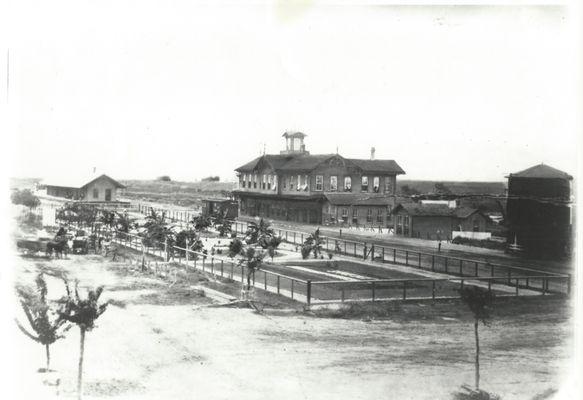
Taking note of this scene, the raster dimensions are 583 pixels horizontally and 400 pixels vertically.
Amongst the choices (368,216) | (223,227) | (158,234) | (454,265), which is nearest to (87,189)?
(158,234)

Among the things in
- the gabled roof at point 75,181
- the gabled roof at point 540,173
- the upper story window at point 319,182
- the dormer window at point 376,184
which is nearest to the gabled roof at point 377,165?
the dormer window at point 376,184

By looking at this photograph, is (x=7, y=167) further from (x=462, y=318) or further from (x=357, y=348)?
(x=462, y=318)

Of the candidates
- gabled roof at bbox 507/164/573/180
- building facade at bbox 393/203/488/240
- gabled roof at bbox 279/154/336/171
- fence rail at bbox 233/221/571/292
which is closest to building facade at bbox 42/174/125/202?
fence rail at bbox 233/221/571/292

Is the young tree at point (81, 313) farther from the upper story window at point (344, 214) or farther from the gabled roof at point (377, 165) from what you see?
the gabled roof at point (377, 165)

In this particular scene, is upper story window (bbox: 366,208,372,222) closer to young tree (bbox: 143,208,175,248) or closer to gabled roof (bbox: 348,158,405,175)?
gabled roof (bbox: 348,158,405,175)

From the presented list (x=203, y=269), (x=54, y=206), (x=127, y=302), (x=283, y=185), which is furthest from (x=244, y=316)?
(x=283, y=185)

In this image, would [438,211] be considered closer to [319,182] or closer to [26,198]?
[319,182]
